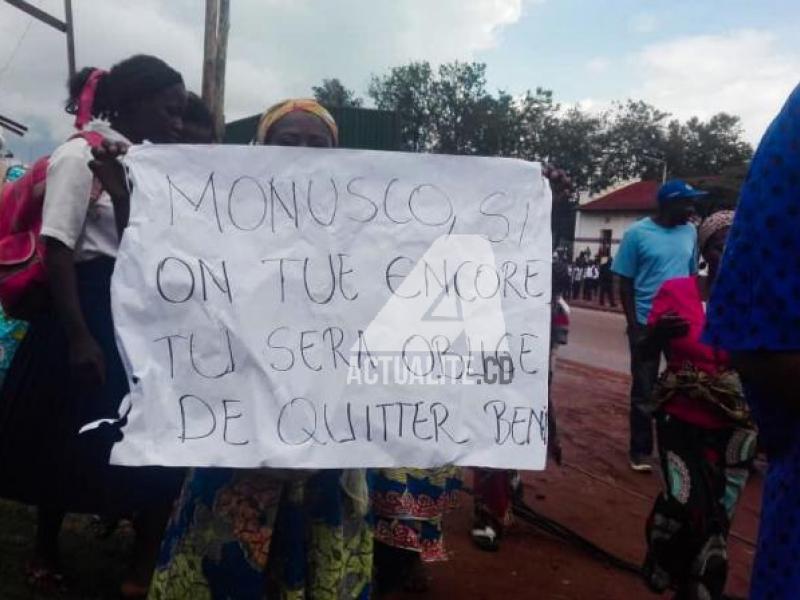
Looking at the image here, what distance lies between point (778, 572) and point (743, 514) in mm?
3595

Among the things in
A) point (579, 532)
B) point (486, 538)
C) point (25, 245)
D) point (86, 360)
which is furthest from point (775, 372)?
point (579, 532)

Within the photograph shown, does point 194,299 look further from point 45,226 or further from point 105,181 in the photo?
point 45,226

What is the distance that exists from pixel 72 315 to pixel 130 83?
0.80 metres

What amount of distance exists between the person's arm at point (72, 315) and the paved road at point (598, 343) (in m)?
8.98

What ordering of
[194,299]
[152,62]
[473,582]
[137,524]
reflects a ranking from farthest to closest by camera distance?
1. [473,582]
2. [137,524]
3. [152,62]
4. [194,299]

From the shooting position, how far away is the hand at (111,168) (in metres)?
1.92

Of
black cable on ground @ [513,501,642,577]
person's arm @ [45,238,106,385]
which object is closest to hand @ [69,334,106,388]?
person's arm @ [45,238,106,385]

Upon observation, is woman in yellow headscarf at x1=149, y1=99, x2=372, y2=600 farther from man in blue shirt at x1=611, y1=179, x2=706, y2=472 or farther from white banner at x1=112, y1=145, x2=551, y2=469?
man in blue shirt at x1=611, y1=179, x2=706, y2=472

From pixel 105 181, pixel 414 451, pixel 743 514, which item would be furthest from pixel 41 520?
pixel 743 514

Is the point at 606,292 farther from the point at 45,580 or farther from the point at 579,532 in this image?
the point at 45,580

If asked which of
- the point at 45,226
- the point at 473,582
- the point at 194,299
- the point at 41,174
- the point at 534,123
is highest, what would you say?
the point at 534,123

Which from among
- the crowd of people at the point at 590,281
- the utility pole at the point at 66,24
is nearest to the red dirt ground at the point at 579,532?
the utility pole at the point at 66,24

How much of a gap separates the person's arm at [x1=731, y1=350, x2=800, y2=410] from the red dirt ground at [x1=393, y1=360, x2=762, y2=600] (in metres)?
2.19

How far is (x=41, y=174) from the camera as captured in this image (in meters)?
2.32
